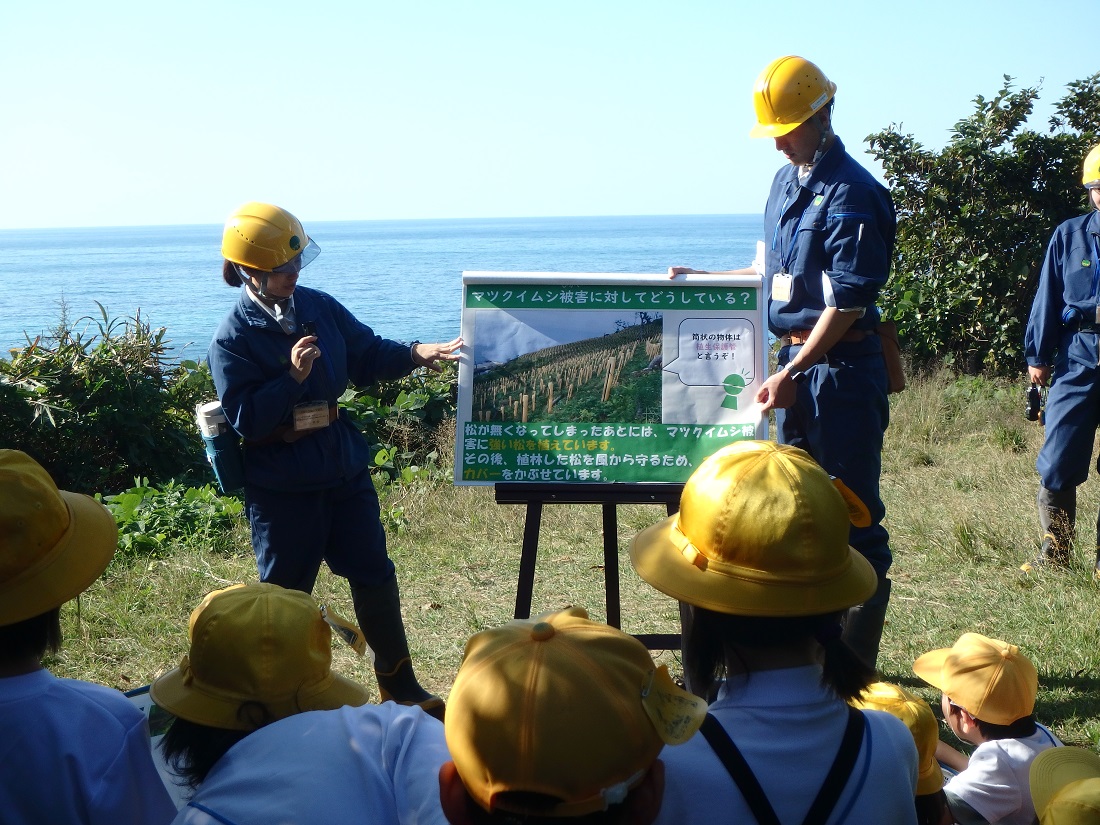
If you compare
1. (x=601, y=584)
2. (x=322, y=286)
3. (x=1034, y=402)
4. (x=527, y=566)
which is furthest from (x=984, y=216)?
(x=322, y=286)

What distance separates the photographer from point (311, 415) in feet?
12.6

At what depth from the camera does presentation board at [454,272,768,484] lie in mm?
4184

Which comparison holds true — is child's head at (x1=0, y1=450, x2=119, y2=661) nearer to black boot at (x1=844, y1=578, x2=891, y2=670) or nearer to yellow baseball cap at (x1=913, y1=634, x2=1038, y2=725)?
yellow baseball cap at (x1=913, y1=634, x2=1038, y2=725)

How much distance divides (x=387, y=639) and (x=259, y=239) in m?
1.68

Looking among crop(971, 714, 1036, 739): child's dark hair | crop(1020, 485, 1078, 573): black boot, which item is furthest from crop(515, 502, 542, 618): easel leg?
crop(1020, 485, 1078, 573): black boot

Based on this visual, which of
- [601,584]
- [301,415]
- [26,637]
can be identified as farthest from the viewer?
[601,584]

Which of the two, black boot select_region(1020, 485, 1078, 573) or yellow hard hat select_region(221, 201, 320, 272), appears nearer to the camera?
yellow hard hat select_region(221, 201, 320, 272)

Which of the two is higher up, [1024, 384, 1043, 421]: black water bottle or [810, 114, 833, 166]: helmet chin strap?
[810, 114, 833, 166]: helmet chin strap

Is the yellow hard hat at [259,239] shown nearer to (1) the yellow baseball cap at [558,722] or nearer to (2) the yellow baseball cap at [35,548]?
(2) the yellow baseball cap at [35,548]

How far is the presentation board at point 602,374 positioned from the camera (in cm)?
418

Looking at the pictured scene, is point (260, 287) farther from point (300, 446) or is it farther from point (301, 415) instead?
point (300, 446)

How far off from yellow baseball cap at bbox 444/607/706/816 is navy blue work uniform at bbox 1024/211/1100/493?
14.8ft

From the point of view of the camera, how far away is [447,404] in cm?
1002

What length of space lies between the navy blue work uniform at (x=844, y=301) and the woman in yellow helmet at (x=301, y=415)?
4.66ft
